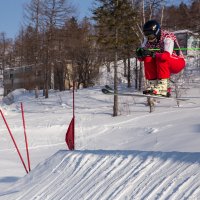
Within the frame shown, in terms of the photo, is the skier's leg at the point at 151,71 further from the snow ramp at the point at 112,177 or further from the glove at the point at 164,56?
the snow ramp at the point at 112,177

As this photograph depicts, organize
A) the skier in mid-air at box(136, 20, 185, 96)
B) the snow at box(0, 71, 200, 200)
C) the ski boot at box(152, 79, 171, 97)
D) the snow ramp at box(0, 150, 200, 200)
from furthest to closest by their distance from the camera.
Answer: the ski boot at box(152, 79, 171, 97), the skier in mid-air at box(136, 20, 185, 96), the snow at box(0, 71, 200, 200), the snow ramp at box(0, 150, 200, 200)

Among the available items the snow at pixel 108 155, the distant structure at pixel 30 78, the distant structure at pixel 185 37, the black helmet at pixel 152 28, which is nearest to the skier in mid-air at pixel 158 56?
the black helmet at pixel 152 28

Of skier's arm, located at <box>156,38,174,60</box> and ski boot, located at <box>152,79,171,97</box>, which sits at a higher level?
skier's arm, located at <box>156,38,174,60</box>

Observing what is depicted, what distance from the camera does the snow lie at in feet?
18.4

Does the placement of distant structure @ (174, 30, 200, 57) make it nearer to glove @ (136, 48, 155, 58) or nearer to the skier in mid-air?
the skier in mid-air

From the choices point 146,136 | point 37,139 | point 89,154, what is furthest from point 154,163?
point 37,139

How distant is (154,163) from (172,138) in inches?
314

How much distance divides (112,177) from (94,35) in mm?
17116

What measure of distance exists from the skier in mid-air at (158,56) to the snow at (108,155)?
1.15 m

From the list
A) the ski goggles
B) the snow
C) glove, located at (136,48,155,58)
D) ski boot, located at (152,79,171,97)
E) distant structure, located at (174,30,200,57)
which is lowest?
the snow

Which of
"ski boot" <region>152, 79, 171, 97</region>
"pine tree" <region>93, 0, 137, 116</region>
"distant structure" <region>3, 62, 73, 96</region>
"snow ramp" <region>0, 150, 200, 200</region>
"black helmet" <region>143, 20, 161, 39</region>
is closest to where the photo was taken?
"snow ramp" <region>0, 150, 200, 200</region>

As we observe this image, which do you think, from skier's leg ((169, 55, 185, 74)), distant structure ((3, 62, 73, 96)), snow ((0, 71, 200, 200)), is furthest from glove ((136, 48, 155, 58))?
distant structure ((3, 62, 73, 96))

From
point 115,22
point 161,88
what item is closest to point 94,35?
point 115,22

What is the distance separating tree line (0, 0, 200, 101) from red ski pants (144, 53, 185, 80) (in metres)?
11.1
